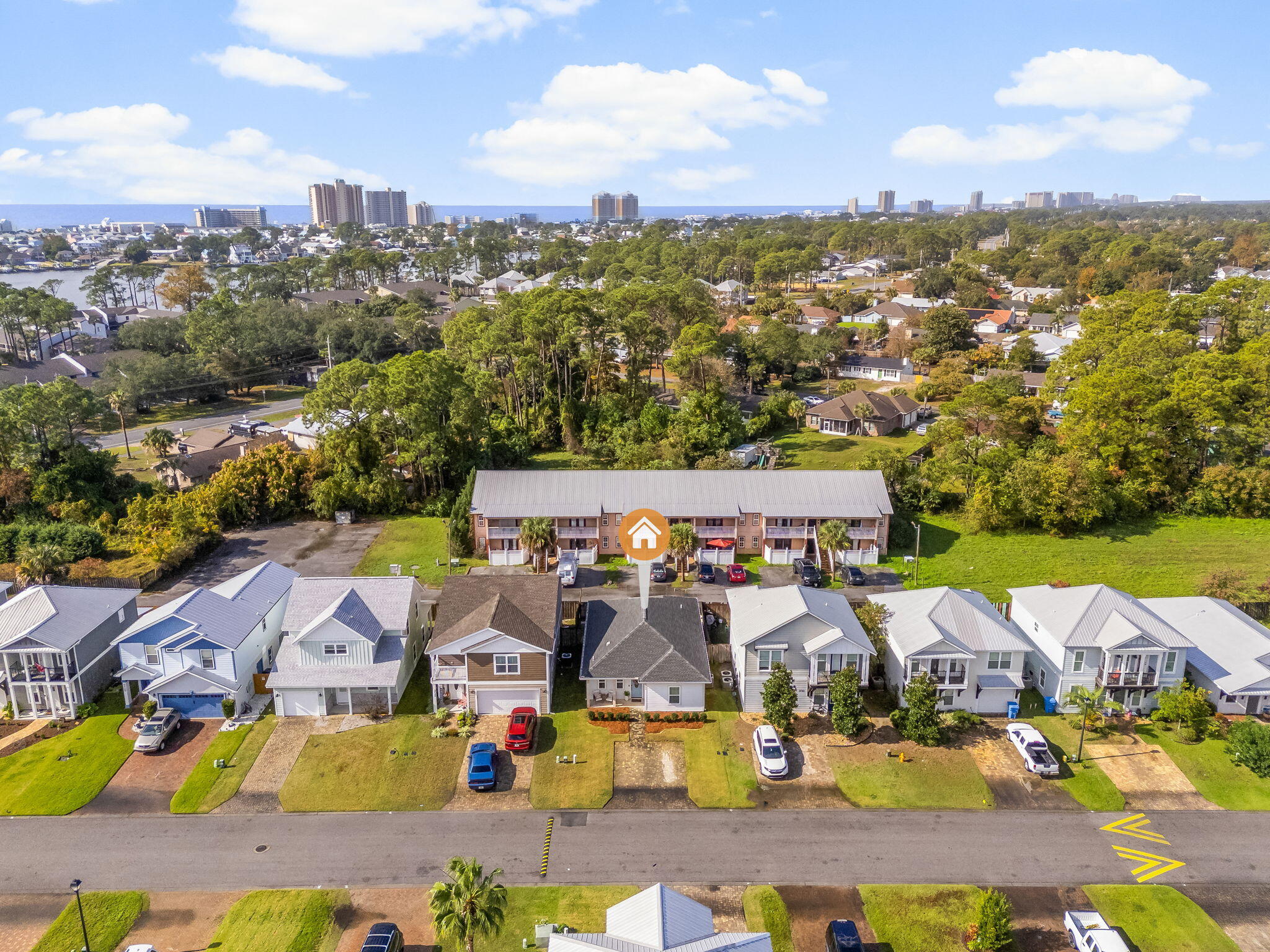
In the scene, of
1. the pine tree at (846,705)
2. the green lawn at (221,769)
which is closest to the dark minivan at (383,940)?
the green lawn at (221,769)

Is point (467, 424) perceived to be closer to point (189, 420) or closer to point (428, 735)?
point (428, 735)

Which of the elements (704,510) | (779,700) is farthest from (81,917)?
(704,510)

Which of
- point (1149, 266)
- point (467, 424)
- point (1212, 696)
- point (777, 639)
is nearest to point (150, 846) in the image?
point (777, 639)

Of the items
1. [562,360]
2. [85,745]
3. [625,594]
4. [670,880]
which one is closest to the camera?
[670,880]

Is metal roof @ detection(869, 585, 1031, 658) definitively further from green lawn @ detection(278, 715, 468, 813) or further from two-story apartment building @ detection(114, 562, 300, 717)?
two-story apartment building @ detection(114, 562, 300, 717)

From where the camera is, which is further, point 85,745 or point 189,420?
point 189,420

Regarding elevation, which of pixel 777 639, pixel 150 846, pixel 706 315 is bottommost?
pixel 150 846

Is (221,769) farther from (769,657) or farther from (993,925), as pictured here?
(993,925)

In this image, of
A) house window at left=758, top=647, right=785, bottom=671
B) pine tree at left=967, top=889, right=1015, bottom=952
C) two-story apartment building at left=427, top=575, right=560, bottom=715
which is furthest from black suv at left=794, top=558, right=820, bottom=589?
pine tree at left=967, top=889, right=1015, bottom=952
